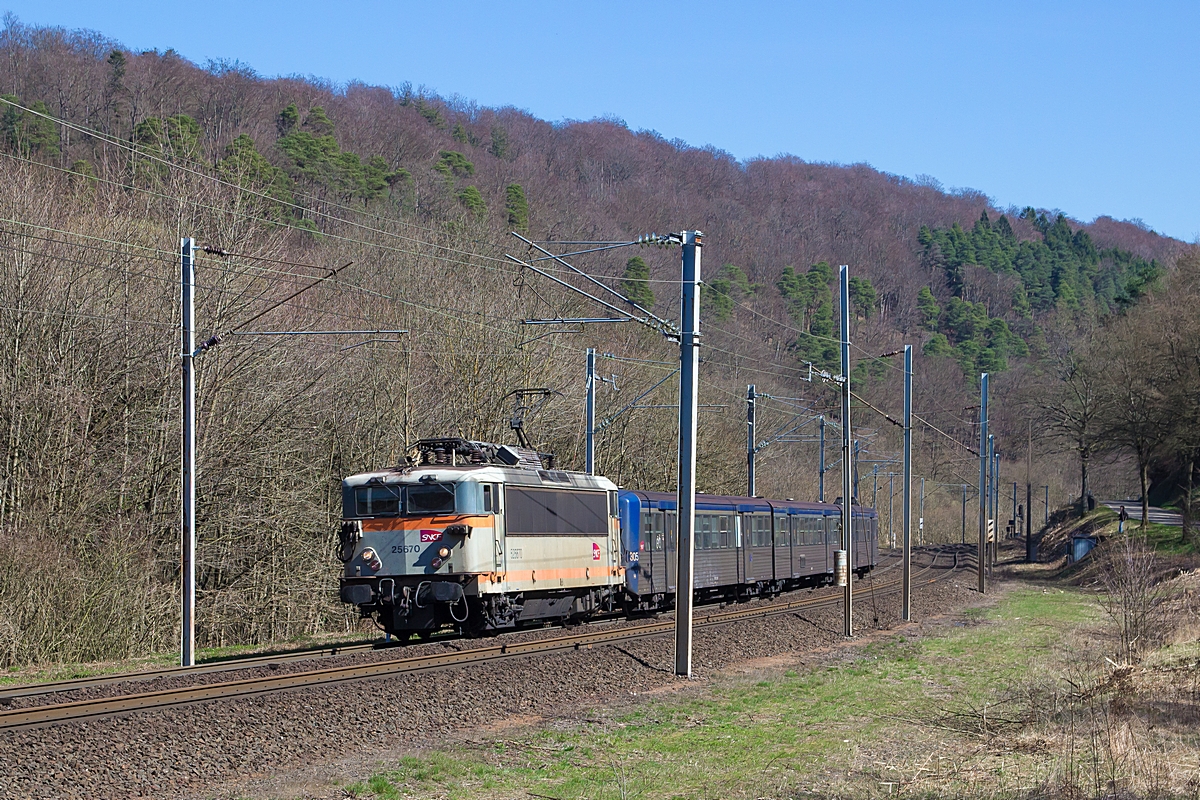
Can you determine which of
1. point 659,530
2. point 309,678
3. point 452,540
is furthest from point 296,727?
point 659,530

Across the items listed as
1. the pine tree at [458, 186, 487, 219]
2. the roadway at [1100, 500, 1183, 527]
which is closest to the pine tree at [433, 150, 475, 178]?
the pine tree at [458, 186, 487, 219]

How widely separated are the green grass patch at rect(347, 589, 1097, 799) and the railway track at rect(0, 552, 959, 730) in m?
3.06

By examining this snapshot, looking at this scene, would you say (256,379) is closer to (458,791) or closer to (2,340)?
(2,340)

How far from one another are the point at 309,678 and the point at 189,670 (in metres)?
3.04

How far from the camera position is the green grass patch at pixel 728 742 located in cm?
1115

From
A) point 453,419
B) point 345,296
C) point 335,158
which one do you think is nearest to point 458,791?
point 453,419

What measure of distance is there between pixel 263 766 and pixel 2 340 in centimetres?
1616

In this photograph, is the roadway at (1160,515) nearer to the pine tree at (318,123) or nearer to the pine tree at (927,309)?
the pine tree at (318,123)

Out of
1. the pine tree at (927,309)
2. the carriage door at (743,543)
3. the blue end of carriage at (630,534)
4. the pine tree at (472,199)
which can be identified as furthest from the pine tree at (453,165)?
the pine tree at (927,309)

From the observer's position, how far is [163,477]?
26938 mm

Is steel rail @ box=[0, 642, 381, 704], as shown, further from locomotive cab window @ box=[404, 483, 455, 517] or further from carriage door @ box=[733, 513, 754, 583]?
carriage door @ box=[733, 513, 754, 583]

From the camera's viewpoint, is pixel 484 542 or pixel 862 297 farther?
pixel 862 297

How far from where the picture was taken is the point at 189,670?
17.8m

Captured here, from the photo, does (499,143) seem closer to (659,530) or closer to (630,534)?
(659,530)
